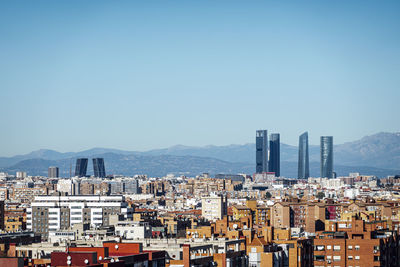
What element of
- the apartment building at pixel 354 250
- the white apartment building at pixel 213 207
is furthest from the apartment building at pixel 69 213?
the apartment building at pixel 354 250

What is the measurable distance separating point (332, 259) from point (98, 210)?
191ft

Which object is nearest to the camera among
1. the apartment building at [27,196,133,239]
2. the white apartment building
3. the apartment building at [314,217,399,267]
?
the apartment building at [314,217,399,267]

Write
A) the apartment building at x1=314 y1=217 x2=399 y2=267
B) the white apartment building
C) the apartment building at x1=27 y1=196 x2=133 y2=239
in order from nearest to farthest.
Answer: the apartment building at x1=314 y1=217 x2=399 y2=267 < the apartment building at x1=27 y1=196 x2=133 y2=239 < the white apartment building

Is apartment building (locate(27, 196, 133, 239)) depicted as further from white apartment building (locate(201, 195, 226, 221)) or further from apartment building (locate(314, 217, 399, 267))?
apartment building (locate(314, 217, 399, 267))

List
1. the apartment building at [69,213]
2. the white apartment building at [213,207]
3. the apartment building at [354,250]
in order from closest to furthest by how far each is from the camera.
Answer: the apartment building at [354,250], the apartment building at [69,213], the white apartment building at [213,207]

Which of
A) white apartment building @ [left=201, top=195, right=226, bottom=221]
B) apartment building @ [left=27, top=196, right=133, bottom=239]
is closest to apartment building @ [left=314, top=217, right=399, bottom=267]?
apartment building @ [left=27, top=196, right=133, bottom=239]

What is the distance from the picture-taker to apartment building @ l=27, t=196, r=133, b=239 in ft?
397

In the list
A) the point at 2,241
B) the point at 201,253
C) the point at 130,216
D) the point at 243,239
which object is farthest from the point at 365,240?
the point at 130,216

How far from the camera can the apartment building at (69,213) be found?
397ft

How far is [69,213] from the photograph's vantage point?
123m

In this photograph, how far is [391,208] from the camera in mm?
126562

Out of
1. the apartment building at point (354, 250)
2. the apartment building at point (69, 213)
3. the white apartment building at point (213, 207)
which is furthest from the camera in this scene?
the white apartment building at point (213, 207)

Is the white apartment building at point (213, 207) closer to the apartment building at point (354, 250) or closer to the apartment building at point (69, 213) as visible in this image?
the apartment building at point (69, 213)

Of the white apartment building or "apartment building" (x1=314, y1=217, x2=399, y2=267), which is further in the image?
the white apartment building
